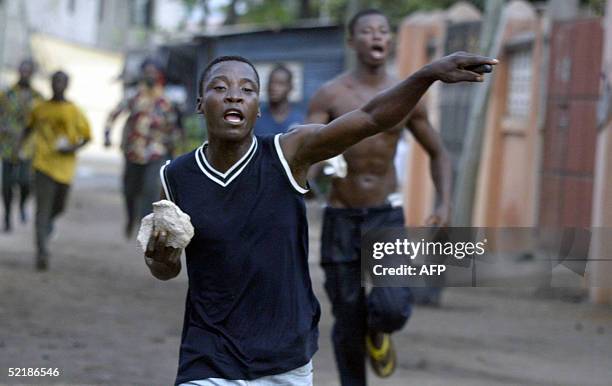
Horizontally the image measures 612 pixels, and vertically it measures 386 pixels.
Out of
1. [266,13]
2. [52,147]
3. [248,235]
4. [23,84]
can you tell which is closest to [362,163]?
[248,235]

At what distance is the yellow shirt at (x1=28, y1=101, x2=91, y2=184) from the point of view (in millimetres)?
11320

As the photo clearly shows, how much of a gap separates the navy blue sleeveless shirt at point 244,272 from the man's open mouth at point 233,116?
132 mm

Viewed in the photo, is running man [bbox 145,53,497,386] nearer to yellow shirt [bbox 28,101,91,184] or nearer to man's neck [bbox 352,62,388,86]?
man's neck [bbox 352,62,388,86]

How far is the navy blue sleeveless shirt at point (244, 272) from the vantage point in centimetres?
407

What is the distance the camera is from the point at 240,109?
413cm

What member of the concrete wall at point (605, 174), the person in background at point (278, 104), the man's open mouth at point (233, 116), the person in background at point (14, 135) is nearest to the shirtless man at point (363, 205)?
the man's open mouth at point (233, 116)

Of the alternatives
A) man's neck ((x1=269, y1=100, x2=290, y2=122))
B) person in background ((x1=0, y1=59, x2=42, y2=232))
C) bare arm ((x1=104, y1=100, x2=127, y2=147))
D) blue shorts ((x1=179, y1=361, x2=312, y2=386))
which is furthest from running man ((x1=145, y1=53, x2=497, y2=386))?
person in background ((x1=0, y1=59, x2=42, y2=232))

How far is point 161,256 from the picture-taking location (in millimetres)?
3953

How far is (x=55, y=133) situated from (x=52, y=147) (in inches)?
5.6

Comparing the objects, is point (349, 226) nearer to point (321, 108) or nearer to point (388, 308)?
point (388, 308)

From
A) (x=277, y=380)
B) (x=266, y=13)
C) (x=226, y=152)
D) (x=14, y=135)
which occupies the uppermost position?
(x=266, y=13)

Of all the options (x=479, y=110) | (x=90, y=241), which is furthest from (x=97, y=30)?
(x=479, y=110)

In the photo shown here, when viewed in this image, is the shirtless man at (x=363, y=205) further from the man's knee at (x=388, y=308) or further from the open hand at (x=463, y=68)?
the open hand at (x=463, y=68)

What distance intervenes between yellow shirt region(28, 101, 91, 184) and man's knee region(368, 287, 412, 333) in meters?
5.56
